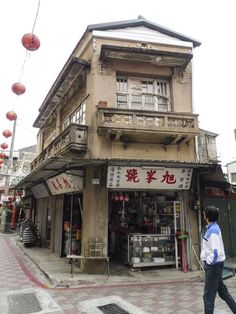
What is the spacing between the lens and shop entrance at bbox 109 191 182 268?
10602mm

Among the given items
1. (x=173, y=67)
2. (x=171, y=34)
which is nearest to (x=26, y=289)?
(x=173, y=67)

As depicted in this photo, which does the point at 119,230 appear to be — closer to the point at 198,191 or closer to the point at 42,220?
the point at 198,191

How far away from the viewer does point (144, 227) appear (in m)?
12.1

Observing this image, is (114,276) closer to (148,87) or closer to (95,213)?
(95,213)

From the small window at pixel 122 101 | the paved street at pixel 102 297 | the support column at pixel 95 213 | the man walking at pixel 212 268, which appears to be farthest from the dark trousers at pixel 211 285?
the small window at pixel 122 101

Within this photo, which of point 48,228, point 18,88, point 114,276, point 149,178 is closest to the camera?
point 114,276

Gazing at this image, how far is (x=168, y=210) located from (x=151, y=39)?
716 centimetres

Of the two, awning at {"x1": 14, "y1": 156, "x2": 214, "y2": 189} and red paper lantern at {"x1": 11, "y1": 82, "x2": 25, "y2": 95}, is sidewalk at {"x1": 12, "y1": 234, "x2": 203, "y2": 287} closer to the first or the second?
awning at {"x1": 14, "y1": 156, "x2": 214, "y2": 189}

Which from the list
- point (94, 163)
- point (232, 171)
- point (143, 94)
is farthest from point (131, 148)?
point (232, 171)

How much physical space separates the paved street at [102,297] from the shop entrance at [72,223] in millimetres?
2564

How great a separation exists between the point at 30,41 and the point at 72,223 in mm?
7621

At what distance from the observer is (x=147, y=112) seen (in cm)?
1037

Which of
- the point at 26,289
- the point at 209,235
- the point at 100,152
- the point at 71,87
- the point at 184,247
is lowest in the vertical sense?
the point at 26,289

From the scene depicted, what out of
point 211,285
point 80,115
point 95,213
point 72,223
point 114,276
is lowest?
point 114,276
